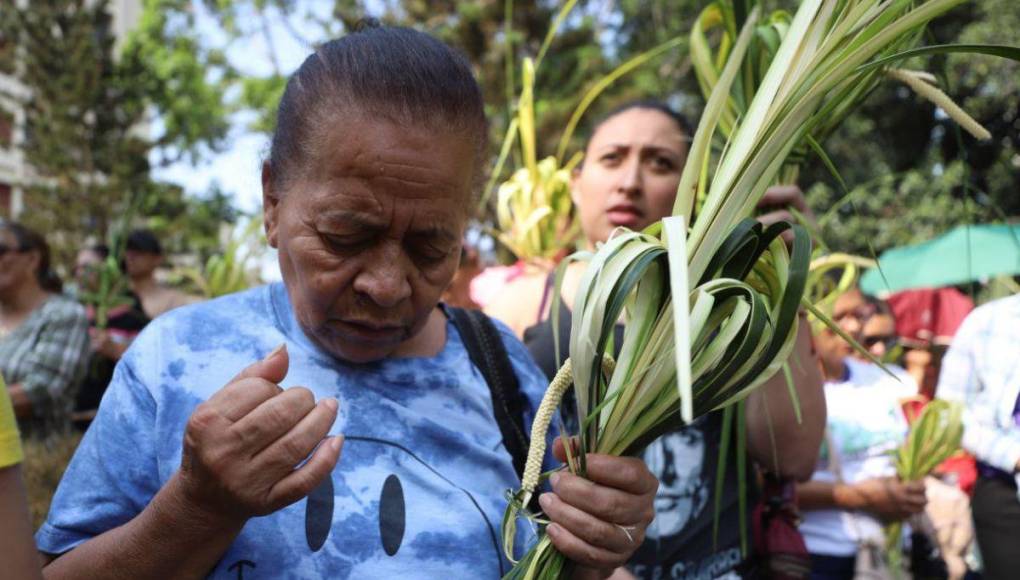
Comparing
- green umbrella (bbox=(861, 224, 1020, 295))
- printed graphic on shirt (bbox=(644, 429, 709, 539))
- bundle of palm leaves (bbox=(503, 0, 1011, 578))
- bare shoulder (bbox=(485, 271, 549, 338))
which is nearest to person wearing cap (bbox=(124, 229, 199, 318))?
bare shoulder (bbox=(485, 271, 549, 338))

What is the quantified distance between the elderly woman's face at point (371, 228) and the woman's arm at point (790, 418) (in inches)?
40.0

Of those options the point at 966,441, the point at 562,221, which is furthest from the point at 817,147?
the point at 562,221

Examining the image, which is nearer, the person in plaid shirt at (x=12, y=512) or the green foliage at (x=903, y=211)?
the person in plaid shirt at (x=12, y=512)

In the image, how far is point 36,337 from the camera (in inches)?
172

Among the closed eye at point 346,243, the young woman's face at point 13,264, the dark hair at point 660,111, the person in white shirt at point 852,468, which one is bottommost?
the young woman's face at point 13,264

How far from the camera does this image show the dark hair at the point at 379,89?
1391 millimetres

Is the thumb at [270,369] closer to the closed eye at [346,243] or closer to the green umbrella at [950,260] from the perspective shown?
the closed eye at [346,243]

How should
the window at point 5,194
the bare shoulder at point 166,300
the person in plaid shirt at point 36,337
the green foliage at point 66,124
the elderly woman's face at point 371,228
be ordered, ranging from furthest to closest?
1. the window at point 5,194
2. the green foliage at point 66,124
3. the bare shoulder at point 166,300
4. the person in plaid shirt at point 36,337
5. the elderly woman's face at point 371,228

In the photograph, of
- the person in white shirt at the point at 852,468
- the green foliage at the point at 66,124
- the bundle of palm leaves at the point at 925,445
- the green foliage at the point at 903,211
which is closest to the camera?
the person in white shirt at the point at 852,468

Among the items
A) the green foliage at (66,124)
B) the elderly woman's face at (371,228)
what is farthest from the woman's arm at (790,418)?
the green foliage at (66,124)

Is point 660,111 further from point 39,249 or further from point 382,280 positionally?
point 39,249

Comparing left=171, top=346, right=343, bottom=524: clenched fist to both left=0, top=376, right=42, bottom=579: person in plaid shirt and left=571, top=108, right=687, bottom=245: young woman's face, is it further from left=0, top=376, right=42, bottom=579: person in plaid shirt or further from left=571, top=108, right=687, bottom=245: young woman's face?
left=571, top=108, right=687, bottom=245: young woman's face

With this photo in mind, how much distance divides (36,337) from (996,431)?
4239mm

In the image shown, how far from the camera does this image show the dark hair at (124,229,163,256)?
5.49 metres
